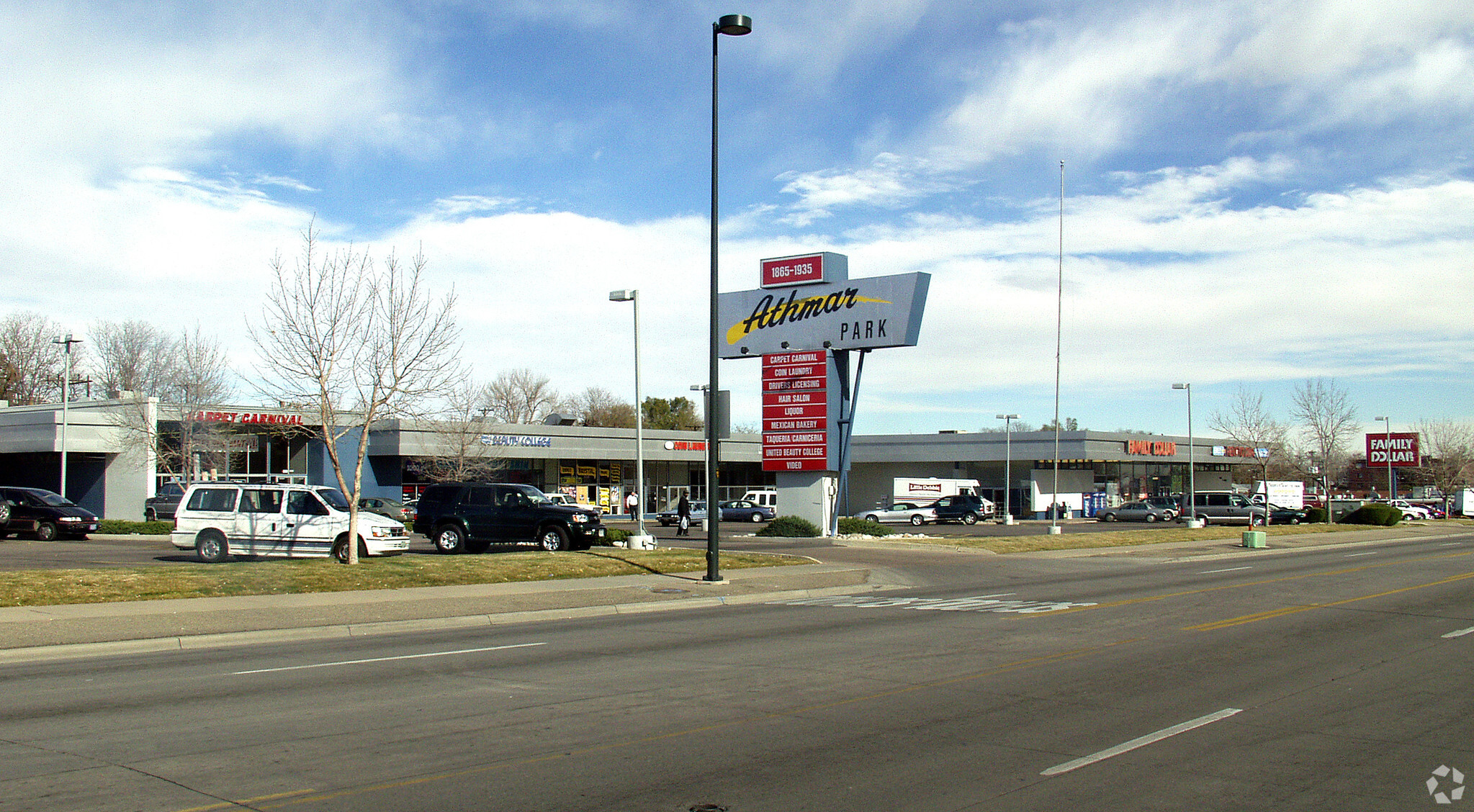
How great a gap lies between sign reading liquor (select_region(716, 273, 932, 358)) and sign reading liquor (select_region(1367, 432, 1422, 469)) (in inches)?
1845

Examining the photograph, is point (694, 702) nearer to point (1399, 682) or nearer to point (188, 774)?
point (188, 774)

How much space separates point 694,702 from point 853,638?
4.56m

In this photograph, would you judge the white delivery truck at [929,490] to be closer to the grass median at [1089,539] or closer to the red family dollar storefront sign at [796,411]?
the grass median at [1089,539]

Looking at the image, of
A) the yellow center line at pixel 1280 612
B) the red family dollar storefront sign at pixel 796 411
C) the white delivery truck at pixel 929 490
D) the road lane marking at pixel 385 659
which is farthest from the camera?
the white delivery truck at pixel 929 490

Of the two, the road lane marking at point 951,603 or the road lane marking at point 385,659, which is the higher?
the road lane marking at point 385,659

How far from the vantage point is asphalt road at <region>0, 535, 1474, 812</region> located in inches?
250

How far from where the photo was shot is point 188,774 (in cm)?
671

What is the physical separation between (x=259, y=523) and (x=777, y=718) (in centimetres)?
1833

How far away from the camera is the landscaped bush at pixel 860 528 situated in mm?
37594

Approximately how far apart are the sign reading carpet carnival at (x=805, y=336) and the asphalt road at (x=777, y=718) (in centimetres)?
1974

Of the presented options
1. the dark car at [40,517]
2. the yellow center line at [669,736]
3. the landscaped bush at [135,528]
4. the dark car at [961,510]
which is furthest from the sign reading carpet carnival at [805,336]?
the dark car at [961,510]

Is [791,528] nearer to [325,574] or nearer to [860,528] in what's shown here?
[860,528]

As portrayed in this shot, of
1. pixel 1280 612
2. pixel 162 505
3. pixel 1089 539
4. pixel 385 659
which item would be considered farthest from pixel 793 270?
pixel 162 505

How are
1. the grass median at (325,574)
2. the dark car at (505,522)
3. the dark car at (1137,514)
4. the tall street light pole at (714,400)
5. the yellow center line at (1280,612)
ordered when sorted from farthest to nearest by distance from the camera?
1. the dark car at (1137,514)
2. the dark car at (505,522)
3. the tall street light pole at (714,400)
4. the grass median at (325,574)
5. the yellow center line at (1280,612)
